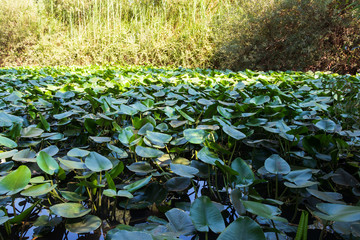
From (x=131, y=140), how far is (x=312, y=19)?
514cm

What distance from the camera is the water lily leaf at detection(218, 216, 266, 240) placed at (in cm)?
44

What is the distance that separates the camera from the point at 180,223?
0.58 meters

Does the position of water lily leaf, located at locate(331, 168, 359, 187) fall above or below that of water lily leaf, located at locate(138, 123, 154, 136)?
below

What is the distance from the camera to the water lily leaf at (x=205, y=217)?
53 centimetres

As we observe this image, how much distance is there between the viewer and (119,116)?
1458 mm

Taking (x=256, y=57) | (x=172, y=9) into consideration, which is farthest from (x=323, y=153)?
(x=172, y=9)

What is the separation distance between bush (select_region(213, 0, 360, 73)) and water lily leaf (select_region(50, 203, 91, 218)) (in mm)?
5051

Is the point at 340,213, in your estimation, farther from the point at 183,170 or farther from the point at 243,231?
the point at 183,170

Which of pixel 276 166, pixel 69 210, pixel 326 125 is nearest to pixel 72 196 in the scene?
pixel 69 210

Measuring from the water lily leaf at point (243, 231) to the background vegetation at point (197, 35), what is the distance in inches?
147

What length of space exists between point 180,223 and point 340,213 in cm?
32

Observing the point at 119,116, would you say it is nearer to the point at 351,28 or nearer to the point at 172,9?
the point at 351,28

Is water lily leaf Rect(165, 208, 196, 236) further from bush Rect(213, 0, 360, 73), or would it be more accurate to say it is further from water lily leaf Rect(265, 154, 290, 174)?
bush Rect(213, 0, 360, 73)

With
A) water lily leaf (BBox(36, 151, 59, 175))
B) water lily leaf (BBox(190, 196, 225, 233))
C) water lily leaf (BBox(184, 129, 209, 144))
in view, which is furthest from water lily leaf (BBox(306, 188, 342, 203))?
water lily leaf (BBox(36, 151, 59, 175))
